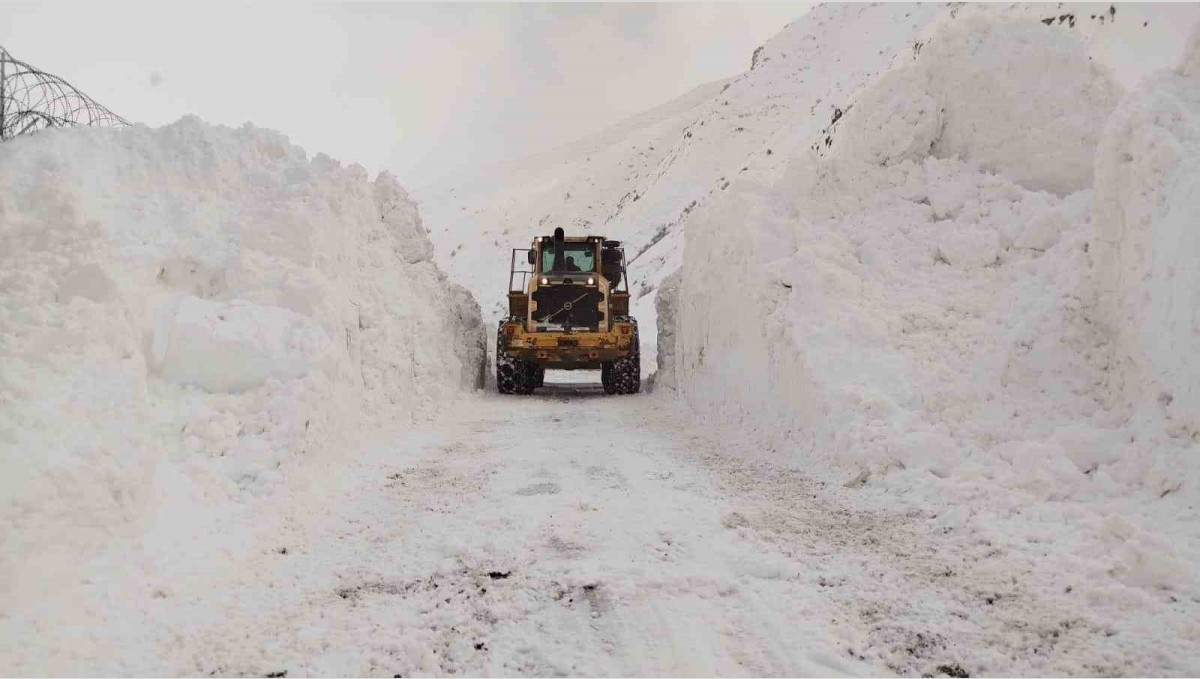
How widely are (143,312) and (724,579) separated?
437 cm

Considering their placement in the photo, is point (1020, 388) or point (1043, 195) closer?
point (1020, 388)

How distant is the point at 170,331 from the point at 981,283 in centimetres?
713

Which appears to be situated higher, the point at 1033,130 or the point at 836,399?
the point at 1033,130

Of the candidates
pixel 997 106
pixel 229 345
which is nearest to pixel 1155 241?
pixel 997 106

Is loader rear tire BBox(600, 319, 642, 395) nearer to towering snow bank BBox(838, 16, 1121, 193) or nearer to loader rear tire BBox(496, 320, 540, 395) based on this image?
loader rear tire BBox(496, 320, 540, 395)

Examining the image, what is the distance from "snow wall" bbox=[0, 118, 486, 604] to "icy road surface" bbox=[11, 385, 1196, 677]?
49 cm

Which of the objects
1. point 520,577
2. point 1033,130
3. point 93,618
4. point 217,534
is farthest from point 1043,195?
point 93,618

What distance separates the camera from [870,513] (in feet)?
15.4

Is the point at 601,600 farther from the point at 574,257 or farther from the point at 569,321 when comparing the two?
the point at 574,257

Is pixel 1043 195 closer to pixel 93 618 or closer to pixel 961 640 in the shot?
pixel 961 640

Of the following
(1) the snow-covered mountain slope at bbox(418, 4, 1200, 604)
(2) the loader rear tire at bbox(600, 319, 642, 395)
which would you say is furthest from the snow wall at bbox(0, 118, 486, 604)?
(1) the snow-covered mountain slope at bbox(418, 4, 1200, 604)

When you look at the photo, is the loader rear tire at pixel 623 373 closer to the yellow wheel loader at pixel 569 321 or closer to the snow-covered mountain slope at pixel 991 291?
the yellow wheel loader at pixel 569 321

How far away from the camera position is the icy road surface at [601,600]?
2869mm

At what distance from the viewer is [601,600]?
11.0 feet
